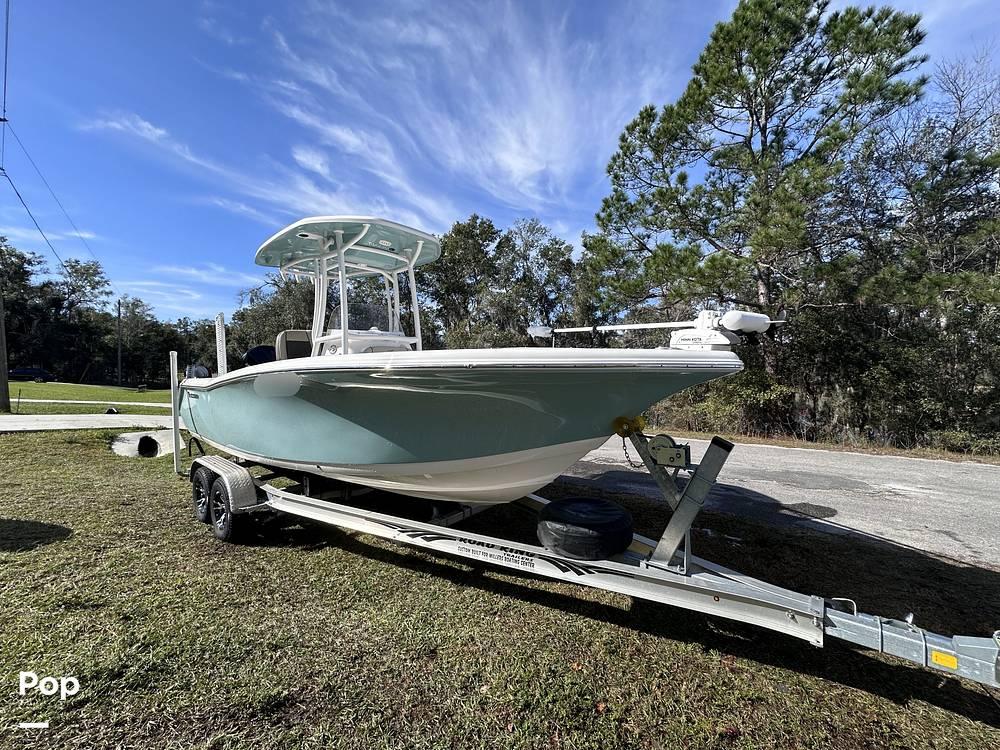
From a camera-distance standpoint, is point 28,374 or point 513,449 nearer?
point 513,449

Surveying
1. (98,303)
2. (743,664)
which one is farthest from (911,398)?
(98,303)

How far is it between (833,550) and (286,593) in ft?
13.0

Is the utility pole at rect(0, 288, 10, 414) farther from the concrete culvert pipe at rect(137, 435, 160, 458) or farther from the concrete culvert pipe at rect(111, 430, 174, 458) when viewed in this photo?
the concrete culvert pipe at rect(137, 435, 160, 458)

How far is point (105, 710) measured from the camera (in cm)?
189

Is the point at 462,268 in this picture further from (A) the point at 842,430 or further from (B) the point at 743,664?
(B) the point at 743,664

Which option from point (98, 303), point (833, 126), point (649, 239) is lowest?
point (649, 239)

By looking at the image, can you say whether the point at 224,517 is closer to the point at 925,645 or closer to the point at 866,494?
the point at 925,645

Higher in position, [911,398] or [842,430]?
[911,398]

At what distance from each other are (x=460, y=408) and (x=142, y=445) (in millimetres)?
7189

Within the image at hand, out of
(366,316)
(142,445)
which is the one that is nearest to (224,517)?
(366,316)

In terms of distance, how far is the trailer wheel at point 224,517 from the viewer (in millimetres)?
3562

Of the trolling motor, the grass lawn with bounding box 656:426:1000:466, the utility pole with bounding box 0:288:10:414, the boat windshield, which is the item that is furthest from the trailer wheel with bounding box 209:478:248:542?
the utility pole with bounding box 0:288:10:414

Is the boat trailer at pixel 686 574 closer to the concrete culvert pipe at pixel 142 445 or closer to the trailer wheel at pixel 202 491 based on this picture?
the trailer wheel at pixel 202 491
